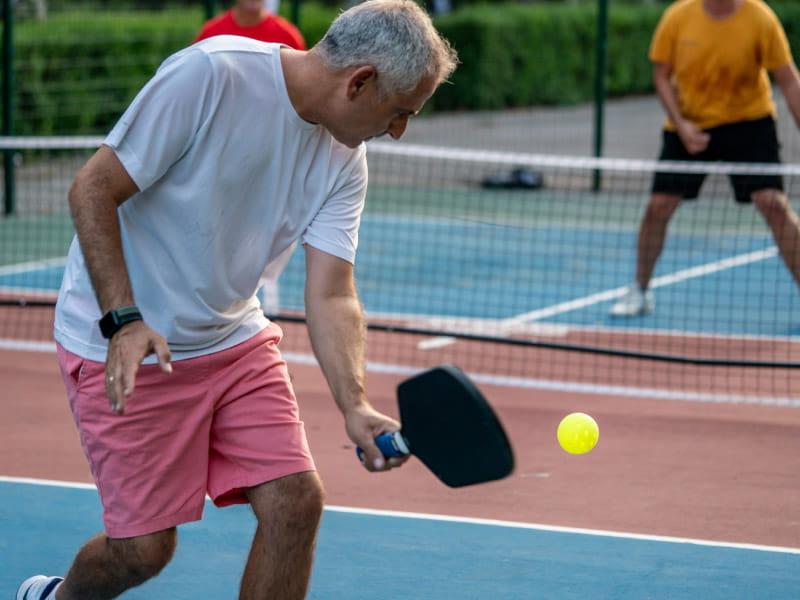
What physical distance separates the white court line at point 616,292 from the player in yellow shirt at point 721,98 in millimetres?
760

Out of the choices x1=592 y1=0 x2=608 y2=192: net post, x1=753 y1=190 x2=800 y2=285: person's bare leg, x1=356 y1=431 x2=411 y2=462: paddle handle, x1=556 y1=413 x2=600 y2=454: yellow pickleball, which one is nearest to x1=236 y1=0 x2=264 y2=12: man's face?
x1=753 y1=190 x2=800 y2=285: person's bare leg

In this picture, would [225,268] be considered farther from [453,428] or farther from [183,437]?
[453,428]

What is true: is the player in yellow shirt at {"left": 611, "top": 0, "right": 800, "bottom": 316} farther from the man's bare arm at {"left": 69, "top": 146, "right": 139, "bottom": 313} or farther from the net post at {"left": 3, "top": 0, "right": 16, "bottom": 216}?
the net post at {"left": 3, "top": 0, "right": 16, "bottom": 216}

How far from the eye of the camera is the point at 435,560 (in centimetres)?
457

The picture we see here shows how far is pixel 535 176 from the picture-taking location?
14.4 metres

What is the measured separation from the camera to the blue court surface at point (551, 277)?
29.2 feet

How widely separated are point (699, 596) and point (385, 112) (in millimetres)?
1874

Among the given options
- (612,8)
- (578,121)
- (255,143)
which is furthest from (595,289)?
(612,8)

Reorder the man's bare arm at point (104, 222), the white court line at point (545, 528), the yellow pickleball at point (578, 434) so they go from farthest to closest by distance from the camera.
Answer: the white court line at point (545, 528)
the yellow pickleball at point (578, 434)
the man's bare arm at point (104, 222)

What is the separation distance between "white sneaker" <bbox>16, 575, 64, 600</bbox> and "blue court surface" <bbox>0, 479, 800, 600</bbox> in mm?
402

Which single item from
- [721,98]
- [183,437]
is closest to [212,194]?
[183,437]

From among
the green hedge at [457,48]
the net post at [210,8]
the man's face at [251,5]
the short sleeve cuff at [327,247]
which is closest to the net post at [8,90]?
the net post at [210,8]

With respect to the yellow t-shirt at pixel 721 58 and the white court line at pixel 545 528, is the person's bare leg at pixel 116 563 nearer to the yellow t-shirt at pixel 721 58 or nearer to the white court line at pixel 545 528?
the white court line at pixel 545 528

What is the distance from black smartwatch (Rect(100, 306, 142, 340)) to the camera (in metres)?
3.07
